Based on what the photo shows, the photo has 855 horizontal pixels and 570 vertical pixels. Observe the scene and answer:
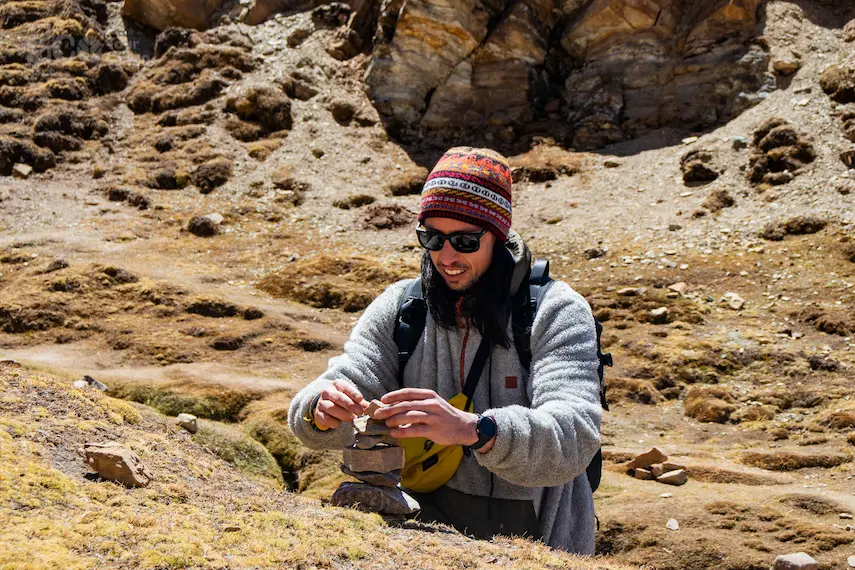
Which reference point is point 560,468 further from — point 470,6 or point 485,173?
point 470,6

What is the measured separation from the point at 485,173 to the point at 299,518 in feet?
7.41

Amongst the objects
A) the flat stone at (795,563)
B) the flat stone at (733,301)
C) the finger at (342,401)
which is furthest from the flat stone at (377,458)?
the flat stone at (733,301)

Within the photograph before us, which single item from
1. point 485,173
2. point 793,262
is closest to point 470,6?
point 793,262

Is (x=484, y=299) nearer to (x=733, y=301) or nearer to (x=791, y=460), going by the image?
(x=791, y=460)

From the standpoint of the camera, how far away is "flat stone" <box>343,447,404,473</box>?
14.3ft

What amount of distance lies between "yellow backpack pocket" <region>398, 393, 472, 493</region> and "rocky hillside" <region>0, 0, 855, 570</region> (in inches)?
20.7

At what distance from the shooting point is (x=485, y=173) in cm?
465

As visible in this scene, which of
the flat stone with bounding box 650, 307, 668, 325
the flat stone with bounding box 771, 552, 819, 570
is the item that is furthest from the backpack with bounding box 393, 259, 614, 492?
the flat stone with bounding box 650, 307, 668, 325

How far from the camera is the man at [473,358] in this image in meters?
4.32

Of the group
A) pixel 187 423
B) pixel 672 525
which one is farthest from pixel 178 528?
pixel 672 525

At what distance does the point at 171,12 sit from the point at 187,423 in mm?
42135

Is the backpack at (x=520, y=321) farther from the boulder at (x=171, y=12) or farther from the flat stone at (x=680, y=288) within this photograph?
the boulder at (x=171, y=12)

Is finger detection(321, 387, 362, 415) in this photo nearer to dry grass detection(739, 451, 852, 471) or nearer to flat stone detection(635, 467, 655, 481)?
flat stone detection(635, 467, 655, 481)

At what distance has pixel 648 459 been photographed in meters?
11.6
